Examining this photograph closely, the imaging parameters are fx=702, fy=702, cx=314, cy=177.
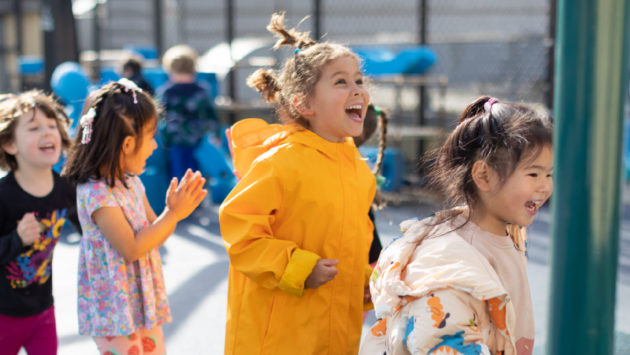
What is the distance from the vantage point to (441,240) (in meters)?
1.50

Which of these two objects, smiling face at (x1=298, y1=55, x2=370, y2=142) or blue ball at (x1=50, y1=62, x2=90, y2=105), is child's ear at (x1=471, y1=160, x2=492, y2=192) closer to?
smiling face at (x1=298, y1=55, x2=370, y2=142)

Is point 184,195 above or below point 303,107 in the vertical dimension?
below

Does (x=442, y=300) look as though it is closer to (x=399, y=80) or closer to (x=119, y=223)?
(x=119, y=223)

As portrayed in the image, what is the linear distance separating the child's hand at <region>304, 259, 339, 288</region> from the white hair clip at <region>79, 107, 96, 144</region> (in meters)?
0.93

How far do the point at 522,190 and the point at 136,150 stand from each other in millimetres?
1401

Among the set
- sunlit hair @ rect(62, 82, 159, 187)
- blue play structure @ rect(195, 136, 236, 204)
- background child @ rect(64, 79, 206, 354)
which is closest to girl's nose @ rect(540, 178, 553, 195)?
background child @ rect(64, 79, 206, 354)

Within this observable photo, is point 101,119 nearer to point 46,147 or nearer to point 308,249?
point 46,147

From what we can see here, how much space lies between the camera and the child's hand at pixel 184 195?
236 cm

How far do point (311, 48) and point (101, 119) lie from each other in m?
0.75

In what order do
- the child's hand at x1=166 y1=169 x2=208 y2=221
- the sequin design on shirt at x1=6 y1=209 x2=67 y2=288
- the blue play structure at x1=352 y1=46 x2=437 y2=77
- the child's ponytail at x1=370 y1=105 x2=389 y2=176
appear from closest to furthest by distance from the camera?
the child's hand at x1=166 y1=169 x2=208 y2=221, the sequin design on shirt at x1=6 y1=209 x2=67 y2=288, the child's ponytail at x1=370 y1=105 x2=389 y2=176, the blue play structure at x1=352 y1=46 x2=437 y2=77

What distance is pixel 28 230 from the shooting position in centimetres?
241

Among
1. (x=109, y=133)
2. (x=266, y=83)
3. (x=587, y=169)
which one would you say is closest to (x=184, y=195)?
(x=109, y=133)

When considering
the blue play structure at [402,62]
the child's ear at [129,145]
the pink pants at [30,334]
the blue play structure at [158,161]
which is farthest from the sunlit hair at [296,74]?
the blue play structure at [402,62]

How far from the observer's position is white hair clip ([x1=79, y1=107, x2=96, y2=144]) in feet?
7.74
